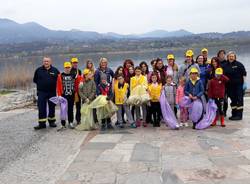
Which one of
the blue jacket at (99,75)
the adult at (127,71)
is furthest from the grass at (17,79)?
the adult at (127,71)

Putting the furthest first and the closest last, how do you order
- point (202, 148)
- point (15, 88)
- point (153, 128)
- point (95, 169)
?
1. point (15, 88)
2. point (153, 128)
3. point (202, 148)
4. point (95, 169)

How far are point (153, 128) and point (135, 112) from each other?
631 mm

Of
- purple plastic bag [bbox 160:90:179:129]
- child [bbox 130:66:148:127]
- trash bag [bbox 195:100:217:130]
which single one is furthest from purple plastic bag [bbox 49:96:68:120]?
trash bag [bbox 195:100:217:130]

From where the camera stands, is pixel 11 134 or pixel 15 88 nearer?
pixel 11 134

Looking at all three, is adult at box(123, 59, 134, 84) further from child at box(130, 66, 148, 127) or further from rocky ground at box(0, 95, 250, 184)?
rocky ground at box(0, 95, 250, 184)

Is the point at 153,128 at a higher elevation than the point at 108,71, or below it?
below

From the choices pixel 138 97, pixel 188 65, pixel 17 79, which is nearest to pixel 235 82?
pixel 188 65

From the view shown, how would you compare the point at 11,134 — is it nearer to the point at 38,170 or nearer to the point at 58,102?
the point at 58,102

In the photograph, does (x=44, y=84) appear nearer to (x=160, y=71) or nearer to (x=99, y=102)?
(x=99, y=102)

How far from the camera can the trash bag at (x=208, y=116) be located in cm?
911

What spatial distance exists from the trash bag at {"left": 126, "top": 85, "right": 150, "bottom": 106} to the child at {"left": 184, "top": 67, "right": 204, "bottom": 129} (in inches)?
35.8

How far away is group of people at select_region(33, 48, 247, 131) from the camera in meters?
9.31

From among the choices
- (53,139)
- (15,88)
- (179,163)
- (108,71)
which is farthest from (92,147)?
(15,88)

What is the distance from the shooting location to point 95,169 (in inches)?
252
